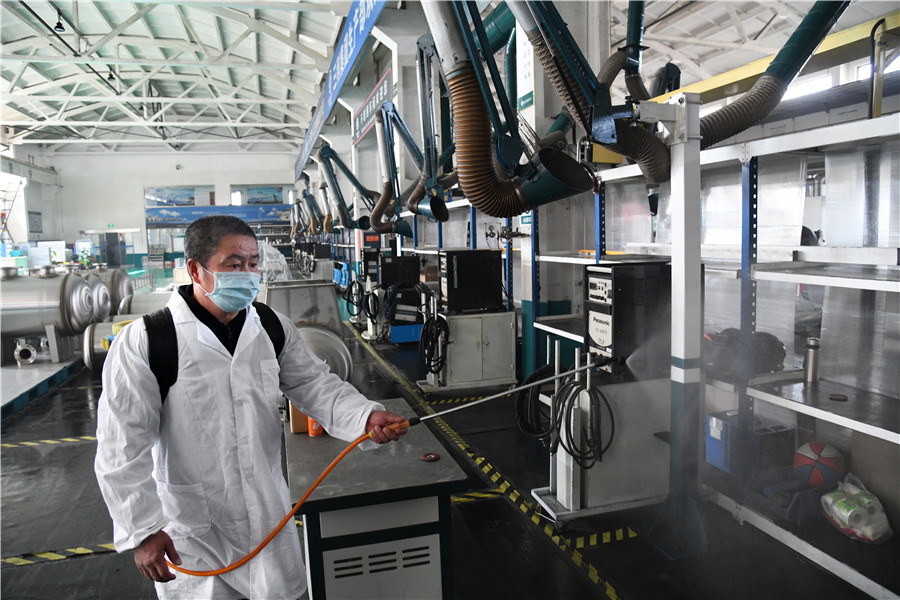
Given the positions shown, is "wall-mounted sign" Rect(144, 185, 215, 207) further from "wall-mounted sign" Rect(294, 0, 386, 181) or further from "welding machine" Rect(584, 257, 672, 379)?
"welding machine" Rect(584, 257, 672, 379)

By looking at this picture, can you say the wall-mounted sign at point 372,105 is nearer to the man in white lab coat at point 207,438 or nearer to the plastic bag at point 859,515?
the man in white lab coat at point 207,438

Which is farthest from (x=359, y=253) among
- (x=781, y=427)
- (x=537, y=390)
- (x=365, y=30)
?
(x=781, y=427)

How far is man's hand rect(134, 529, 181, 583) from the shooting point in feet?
5.10

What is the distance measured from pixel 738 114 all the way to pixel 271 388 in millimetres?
2692

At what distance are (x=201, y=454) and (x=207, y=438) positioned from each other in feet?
0.17

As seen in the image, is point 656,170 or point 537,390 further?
point 537,390

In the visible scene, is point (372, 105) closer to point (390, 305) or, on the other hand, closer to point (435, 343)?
point (390, 305)

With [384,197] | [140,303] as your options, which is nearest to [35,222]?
[140,303]

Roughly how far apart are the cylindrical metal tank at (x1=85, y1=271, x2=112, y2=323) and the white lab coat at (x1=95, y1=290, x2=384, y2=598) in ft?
25.8

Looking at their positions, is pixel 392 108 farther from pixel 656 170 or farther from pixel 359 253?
pixel 656 170

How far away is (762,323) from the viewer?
3.83 m

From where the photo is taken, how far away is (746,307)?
10.1 ft

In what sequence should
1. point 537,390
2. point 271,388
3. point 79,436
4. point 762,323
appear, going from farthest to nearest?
point 79,436 → point 762,323 → point 537,390 → point 271,388

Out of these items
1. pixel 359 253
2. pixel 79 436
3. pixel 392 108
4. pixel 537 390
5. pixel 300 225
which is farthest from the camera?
pixel 300 225
